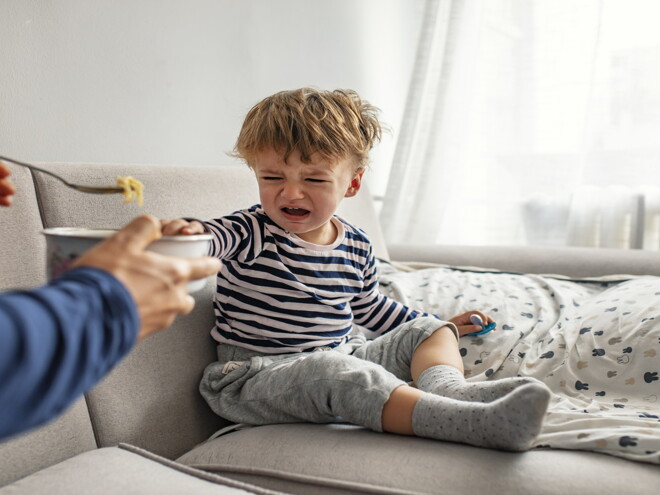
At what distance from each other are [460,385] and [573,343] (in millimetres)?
335

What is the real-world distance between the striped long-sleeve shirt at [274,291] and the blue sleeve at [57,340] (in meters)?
0.71

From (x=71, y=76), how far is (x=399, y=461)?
1103mm

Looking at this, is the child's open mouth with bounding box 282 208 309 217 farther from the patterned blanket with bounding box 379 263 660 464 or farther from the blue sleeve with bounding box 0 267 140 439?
the blue sleeve with bounding box 0 267 140 439

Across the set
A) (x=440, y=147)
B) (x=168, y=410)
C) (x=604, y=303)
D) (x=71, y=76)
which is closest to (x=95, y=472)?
(x=168, y=410)

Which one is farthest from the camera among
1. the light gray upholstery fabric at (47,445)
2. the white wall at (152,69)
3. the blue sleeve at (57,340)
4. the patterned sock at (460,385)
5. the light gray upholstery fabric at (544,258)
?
the light gray upholstery fabric at (544,258)

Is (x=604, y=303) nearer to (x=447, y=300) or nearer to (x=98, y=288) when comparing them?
(x=447, y=300)

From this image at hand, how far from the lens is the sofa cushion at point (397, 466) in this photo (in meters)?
0.90

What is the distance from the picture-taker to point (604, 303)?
57.5 inches

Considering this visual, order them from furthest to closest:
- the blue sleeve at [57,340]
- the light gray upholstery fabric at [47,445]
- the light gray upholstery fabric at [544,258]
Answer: the light gray upholstery fabric at [544,258]
the light gray upholstery fabric at [47,445]
the blue sleeve at [57,340]

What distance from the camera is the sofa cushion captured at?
90cm

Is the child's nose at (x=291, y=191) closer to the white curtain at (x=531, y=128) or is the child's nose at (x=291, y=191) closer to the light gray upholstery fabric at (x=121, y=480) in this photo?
the light gray upholstery fabric at (x=121, y=480)

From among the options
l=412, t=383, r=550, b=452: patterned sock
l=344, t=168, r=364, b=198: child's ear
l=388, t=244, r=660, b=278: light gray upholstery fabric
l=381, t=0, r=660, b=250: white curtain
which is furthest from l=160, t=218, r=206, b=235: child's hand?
Answer: l=381, t=0, r=660, b=250: white curtain

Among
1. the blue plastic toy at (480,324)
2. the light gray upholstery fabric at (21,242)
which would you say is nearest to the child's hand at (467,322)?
the blue plastic toy at (480,324)

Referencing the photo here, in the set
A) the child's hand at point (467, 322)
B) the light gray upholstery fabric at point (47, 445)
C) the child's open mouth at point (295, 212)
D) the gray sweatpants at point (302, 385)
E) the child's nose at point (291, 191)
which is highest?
the child's nose at point (291, 191)
